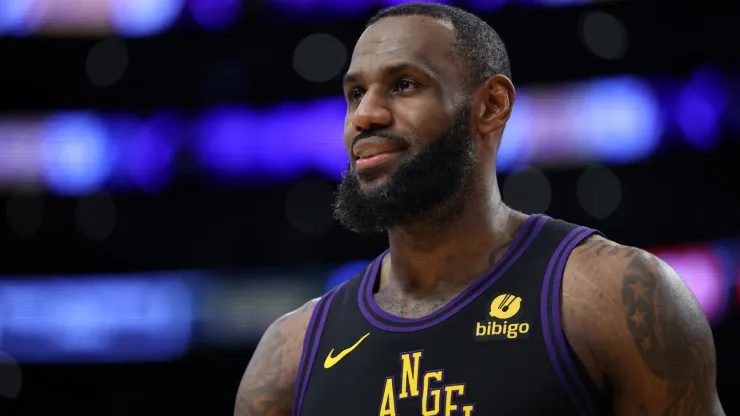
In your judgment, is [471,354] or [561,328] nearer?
[561,328]

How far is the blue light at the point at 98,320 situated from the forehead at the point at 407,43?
994 centimetres

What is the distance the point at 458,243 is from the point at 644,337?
709mm

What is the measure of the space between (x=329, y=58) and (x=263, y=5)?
1.33 m

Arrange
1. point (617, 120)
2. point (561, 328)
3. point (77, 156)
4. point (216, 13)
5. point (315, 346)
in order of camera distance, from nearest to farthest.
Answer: point (561, 328) < point (315, 346) < point (617, 120) < point (77, 156) < point (216, 13)

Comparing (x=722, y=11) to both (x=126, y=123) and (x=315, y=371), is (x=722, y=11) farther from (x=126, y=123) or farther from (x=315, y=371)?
(x=315, y=371)

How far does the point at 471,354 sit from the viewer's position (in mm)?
2674

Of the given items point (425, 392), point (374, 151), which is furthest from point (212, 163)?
point (425, 392)

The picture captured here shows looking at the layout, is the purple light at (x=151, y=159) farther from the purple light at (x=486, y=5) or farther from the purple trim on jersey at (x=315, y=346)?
the purple trim on jersey at (x=315, y=346)

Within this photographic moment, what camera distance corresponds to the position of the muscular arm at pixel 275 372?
3041 mm

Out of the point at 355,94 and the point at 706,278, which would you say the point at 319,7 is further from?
the point at 355,94

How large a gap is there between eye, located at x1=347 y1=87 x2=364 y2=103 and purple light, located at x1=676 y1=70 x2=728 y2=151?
28.6 ft

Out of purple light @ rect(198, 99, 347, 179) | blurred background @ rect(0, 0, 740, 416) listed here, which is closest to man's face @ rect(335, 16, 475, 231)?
blurred background @ rect(0, 0, 740, 416)

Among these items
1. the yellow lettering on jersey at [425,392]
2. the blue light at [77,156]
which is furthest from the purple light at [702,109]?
the yellow lettering on jersey at [425,392]

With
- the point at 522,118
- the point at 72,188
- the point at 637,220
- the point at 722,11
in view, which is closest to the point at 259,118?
the point at 72,188
